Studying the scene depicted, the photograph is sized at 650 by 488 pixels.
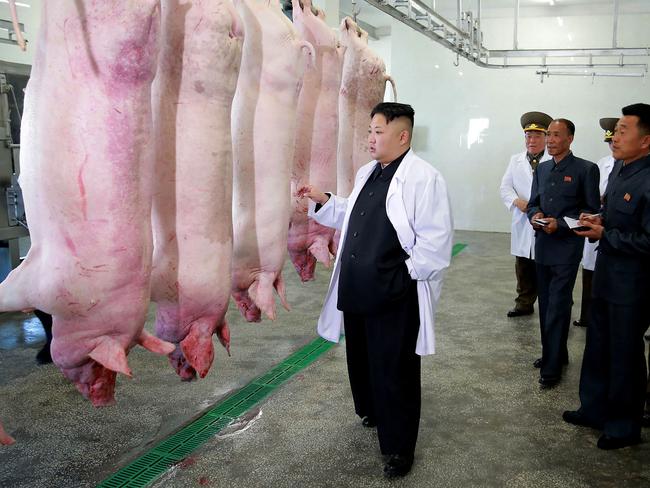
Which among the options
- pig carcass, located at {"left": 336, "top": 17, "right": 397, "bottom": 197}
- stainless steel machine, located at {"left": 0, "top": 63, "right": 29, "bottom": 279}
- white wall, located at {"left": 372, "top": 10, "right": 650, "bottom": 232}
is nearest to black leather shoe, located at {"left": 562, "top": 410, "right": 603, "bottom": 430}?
pig carcass, located at {"left": 336, "top": 17, "right": 397, "bottom": 197}

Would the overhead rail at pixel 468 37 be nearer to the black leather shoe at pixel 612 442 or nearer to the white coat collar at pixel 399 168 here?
the white coat collar at pixel 399 168

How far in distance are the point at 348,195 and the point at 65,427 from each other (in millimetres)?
1888

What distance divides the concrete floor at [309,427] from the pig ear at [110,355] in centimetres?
146

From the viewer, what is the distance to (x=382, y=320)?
2.65 m

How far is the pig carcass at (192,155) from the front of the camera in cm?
153

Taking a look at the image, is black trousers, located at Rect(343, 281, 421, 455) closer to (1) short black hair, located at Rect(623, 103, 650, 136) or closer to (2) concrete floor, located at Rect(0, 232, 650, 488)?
(2) concrete floor, located at Rect(0, 232, 650, 488)

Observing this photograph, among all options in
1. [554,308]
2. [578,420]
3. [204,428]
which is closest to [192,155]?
[204,428]

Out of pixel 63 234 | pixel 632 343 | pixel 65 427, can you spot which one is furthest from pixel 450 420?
pixel 63 234

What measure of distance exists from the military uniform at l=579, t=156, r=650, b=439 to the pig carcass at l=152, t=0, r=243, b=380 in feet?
6.81

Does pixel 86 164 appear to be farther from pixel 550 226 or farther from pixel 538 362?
pixel 538 362

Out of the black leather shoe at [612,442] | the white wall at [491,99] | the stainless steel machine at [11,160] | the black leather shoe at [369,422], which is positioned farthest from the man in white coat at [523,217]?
the white wall at [491,99]

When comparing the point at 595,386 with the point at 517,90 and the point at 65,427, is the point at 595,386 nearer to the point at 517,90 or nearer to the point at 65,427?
the point at 65,427

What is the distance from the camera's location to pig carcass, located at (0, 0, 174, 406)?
128cm

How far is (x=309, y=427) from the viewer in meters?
3.21
